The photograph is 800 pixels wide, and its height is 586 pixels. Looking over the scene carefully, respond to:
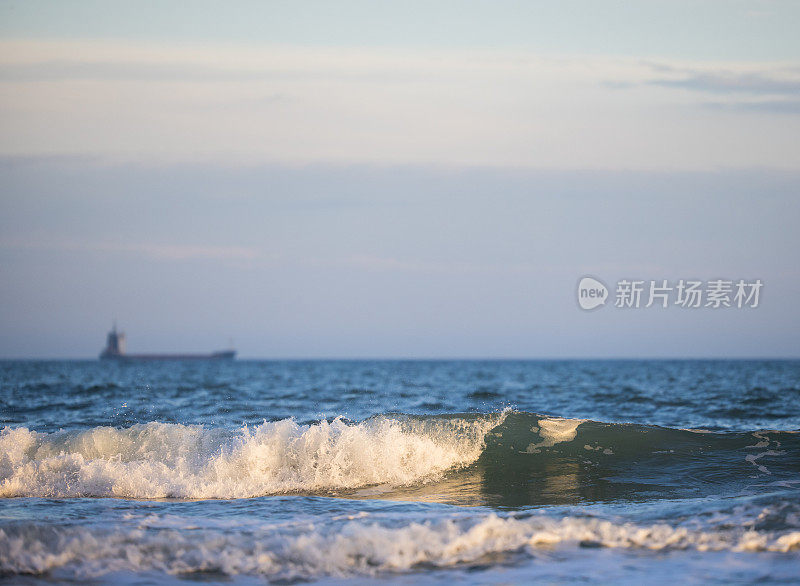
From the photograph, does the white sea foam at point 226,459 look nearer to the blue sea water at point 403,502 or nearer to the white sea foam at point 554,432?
the blue sea water at point 403,502

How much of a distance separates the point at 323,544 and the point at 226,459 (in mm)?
4020

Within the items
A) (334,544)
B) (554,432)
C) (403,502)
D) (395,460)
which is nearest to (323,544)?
(334,544)

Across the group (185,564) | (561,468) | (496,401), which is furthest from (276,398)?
(185,564)

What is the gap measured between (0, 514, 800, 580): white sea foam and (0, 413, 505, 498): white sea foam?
2192mm

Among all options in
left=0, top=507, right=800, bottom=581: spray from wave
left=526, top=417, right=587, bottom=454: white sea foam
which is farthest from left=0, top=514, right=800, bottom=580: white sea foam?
left=526, top=417, right=587, bottom=454: white sea foam

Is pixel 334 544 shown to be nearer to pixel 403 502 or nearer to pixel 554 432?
pixel 403 502

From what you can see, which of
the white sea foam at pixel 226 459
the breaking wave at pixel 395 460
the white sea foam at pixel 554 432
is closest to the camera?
the white sea foam at pixel 226 459

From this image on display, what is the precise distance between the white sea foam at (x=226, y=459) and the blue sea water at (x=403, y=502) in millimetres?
32

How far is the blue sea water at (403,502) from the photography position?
6.16m

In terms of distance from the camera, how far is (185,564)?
6.24 metres

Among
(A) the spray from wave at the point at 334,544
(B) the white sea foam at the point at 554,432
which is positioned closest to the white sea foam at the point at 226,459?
(B) the white sea foam at the point at 554,432

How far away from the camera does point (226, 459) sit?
10227 mm

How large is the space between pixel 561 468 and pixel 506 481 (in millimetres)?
1171

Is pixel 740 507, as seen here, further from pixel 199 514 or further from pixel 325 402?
pixel 325 402
